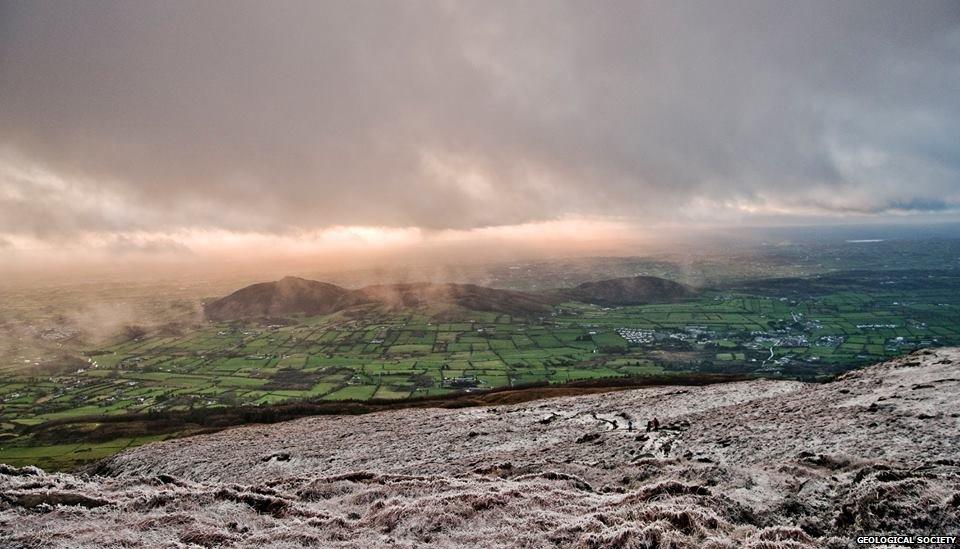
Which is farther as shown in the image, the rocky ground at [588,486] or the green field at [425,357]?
the green field at [425,357]

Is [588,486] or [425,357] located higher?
[588,486]

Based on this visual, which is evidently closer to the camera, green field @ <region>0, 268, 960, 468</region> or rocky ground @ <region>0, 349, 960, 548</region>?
rocky ground @ <region>0, 349, 960, 548</region>

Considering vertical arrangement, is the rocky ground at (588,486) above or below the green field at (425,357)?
above

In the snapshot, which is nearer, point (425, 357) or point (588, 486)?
point (588, 486)

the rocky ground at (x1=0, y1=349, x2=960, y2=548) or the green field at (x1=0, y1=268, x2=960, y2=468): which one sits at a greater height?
the rocky ground at (x1=0, y1=349, x2=960, y2=548)

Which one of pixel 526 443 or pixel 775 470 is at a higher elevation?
pixel 775 470

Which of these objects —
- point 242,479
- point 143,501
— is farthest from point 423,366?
point 143,501

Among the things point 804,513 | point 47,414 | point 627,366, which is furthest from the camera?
point 627,366

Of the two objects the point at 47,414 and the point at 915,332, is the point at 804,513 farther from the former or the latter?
the point at 915,332
